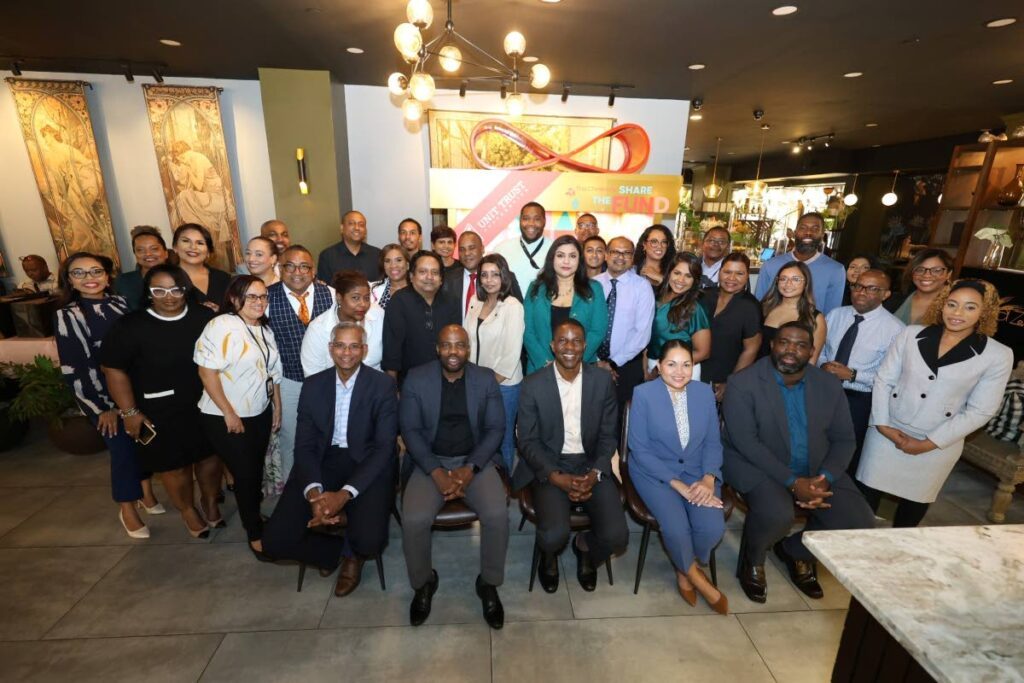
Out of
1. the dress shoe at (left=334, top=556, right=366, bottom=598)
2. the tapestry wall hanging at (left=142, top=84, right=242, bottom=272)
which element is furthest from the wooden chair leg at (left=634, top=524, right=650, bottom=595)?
the tapestry wall hanging at (left=142, top=84, right=242, bottom=272)

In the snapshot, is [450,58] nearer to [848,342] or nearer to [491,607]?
[848,342]

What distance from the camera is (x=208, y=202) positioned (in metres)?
6.57

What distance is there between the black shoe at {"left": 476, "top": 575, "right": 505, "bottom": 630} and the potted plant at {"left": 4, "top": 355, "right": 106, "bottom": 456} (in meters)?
4.04

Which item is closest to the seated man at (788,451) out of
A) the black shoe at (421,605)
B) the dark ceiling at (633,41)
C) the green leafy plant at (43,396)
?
the black shoe at (421,605)

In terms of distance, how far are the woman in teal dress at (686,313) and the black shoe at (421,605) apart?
6.85ft

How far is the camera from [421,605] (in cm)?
252

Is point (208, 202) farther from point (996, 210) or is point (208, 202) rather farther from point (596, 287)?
point (996, 210)

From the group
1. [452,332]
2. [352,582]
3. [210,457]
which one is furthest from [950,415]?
[210,457]

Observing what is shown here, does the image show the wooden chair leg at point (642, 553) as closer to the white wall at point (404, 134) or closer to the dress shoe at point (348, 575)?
the dress shoe at point (348, 575)

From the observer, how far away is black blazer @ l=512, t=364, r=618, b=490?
2.81 metres

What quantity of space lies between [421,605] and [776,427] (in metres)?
2.37

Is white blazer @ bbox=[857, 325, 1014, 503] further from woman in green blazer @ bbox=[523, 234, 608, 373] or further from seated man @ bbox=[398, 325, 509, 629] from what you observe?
seated man @ bbox=[398, 325, 509, 629]

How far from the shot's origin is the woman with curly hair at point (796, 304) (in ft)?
10.8

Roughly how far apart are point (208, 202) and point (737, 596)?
789 cm
